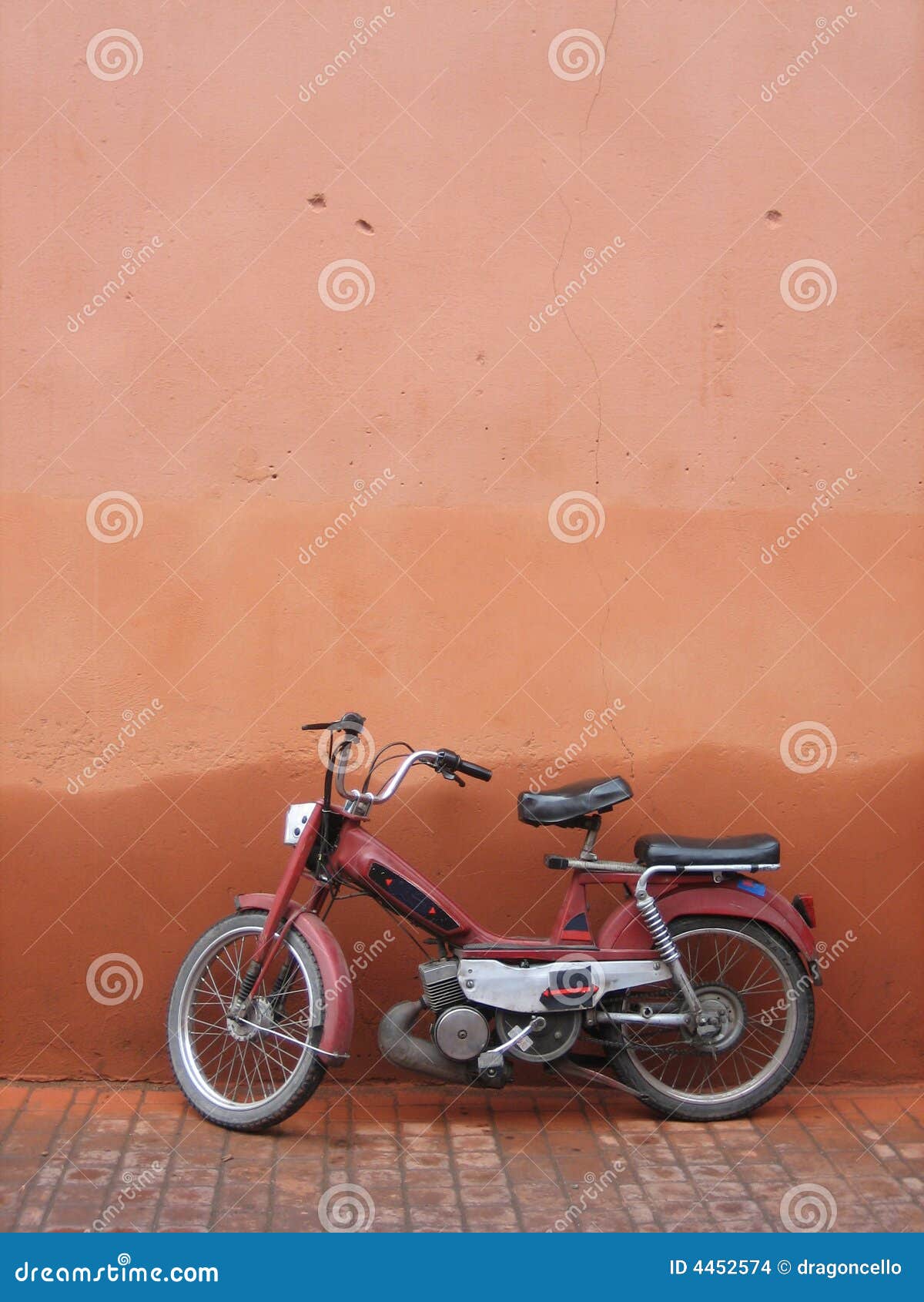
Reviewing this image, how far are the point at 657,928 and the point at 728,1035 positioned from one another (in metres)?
0.56

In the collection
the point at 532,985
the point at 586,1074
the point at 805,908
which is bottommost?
the point at 586,1074

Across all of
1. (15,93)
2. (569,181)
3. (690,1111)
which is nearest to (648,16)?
(569,181)

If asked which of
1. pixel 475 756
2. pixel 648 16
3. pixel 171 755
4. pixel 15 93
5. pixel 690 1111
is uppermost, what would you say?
pixel 648 16

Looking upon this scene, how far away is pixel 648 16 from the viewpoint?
5.61 meters

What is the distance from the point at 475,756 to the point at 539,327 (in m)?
1.85

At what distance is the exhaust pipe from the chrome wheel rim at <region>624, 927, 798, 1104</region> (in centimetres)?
68

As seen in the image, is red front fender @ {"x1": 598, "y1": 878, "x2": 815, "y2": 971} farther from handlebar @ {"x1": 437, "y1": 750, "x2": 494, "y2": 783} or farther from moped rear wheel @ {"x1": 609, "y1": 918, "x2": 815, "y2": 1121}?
handlebar @ {"x1": 437, "y1": 750, "x2": 494, "y2": 783}

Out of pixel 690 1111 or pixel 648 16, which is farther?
pixel 648 16

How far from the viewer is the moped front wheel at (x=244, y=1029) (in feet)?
16.2

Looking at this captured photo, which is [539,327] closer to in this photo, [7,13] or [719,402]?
[719,402]

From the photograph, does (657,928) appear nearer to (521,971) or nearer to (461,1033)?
(521,971)

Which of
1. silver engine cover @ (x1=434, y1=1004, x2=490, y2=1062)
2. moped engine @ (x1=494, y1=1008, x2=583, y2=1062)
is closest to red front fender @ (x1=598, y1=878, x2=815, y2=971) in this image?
moped engine @ (x1=494, y1=1008, x2=583, y2=1062)

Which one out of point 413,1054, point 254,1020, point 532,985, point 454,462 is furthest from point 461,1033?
point 454,462

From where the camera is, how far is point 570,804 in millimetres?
5078
